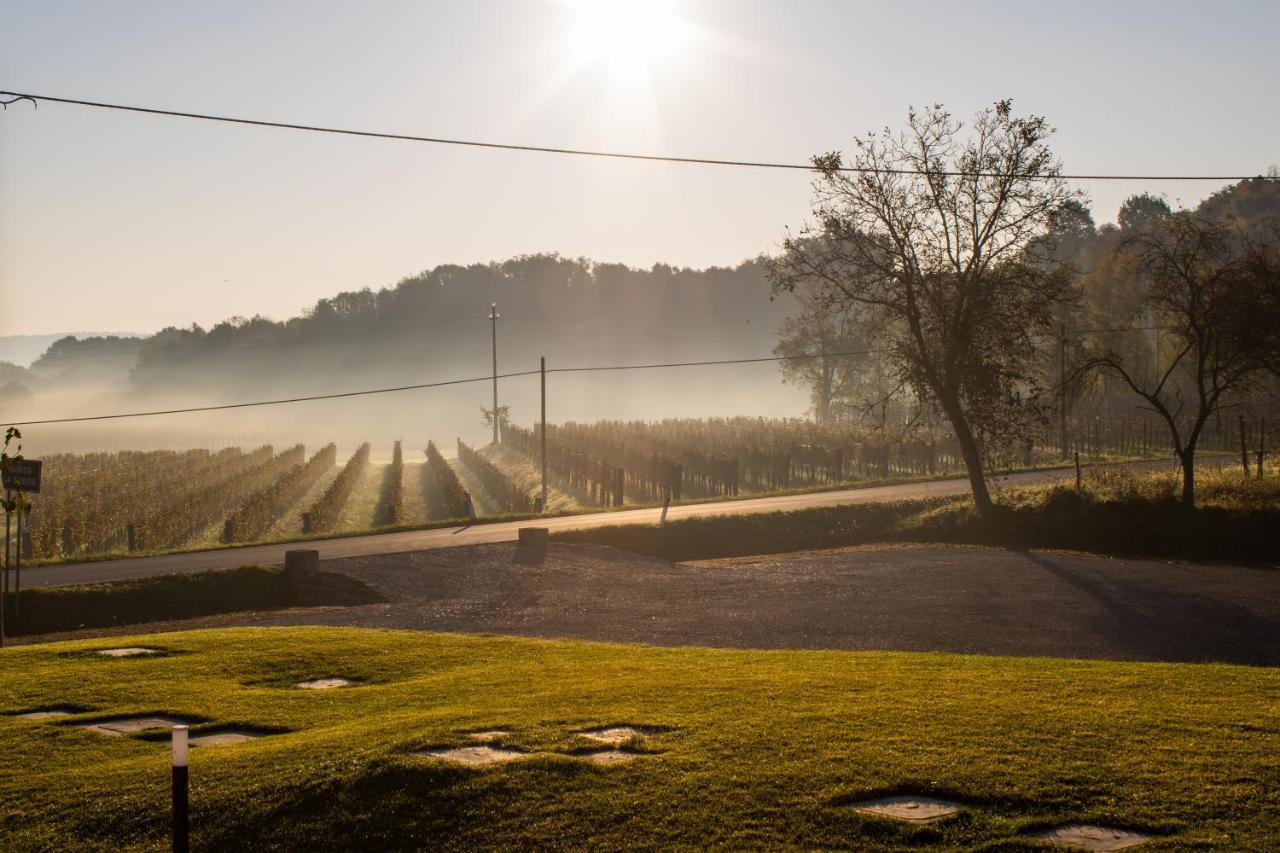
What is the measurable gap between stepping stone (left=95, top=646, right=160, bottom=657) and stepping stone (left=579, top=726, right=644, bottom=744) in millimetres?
9214

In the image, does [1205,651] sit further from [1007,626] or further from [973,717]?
[973,717]

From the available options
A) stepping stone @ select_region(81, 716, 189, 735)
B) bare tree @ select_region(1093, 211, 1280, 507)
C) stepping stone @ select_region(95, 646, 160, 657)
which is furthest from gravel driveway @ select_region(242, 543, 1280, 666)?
stepping stone @ select_region(81, 716, 189, 735)

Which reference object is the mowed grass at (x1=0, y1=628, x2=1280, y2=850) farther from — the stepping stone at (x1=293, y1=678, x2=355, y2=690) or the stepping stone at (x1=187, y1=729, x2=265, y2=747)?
the stepping stone at (x1=293, y1=678, x2=355, y2=690)

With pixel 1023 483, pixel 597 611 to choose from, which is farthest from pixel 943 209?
pixel 597 611

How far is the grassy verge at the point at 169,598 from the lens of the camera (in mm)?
23969

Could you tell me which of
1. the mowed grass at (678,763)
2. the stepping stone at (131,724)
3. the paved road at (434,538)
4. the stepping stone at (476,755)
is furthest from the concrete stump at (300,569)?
the stepping stone at (476,755)

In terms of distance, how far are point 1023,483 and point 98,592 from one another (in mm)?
33406

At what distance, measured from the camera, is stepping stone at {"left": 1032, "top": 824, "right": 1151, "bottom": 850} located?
7020 mm

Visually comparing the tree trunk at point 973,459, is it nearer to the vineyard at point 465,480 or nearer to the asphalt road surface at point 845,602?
the vineyard at point 465,480

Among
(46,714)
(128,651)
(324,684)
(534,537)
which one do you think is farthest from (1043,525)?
(46,714)

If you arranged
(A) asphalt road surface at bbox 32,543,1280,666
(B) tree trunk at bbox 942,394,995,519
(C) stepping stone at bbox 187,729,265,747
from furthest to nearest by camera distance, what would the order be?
(B) tree trunk at bbox 942,394,995,519, (A) asphalt road surface at bbox 32,543,1280,666, (C) stepping stone at bbox 187,729,265,747

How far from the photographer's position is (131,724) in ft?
37.8

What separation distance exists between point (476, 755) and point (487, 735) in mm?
563

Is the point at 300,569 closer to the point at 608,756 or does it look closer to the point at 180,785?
the point at 608,756
